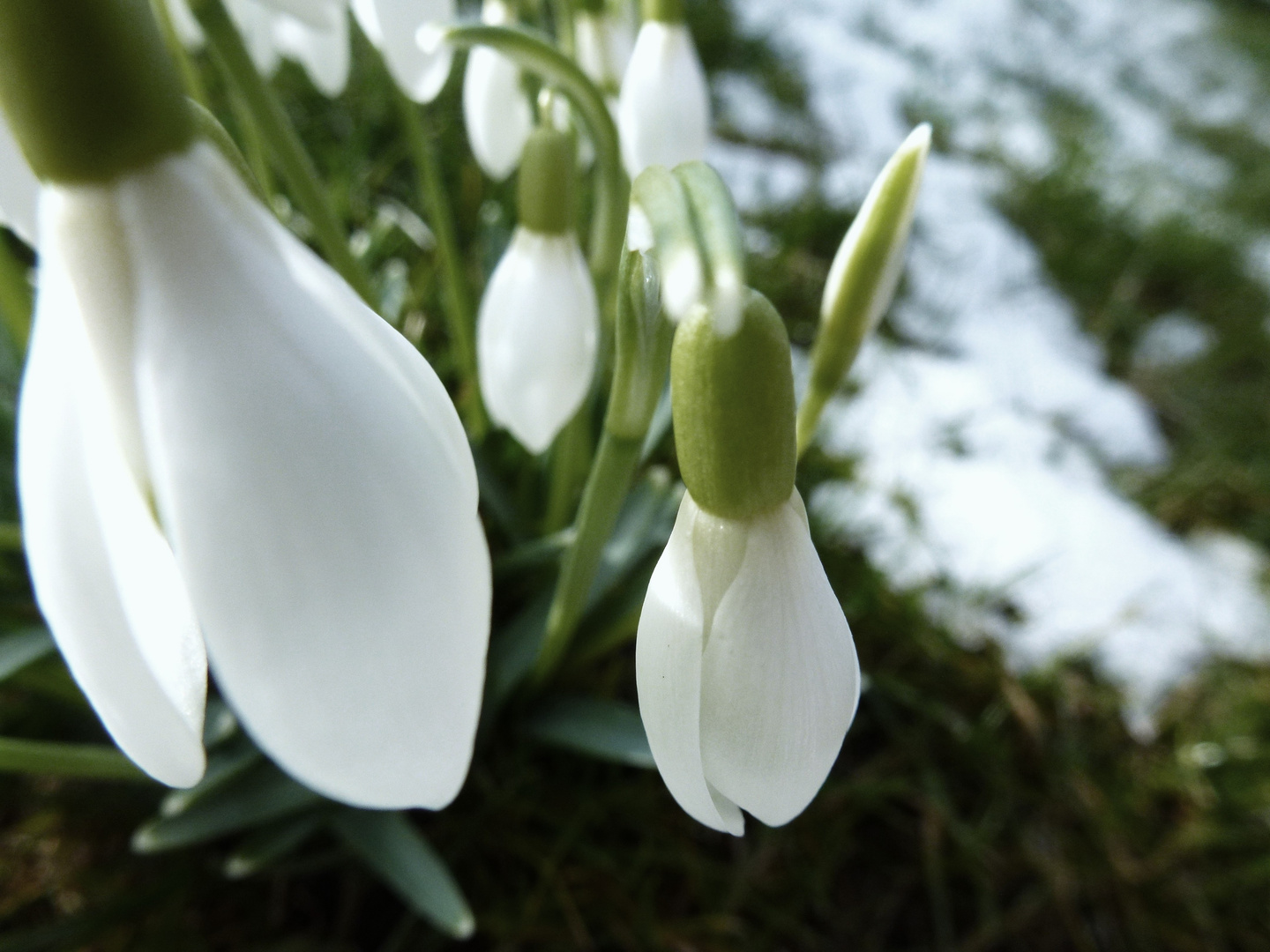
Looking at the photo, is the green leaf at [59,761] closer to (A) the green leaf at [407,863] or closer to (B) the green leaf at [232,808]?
(B) the green leaf at [232,808]

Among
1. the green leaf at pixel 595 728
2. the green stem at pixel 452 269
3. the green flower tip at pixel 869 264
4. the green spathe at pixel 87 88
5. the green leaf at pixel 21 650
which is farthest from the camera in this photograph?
the green stem at pixel 452 269

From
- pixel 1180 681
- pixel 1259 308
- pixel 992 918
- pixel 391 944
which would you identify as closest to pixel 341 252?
pixel 391 944

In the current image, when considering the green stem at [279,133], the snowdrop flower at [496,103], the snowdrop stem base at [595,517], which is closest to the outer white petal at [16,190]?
the green stem at [279,133]

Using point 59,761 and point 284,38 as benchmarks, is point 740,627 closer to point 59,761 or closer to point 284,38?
point 59,761

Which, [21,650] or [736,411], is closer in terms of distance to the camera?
[736,411]

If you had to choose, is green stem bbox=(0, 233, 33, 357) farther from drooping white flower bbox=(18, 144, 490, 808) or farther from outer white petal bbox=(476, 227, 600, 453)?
drooping white flower bbox=(18, 144, 490, 808)

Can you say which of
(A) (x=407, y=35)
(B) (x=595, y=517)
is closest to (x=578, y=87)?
(A) (x=407, y=35)
